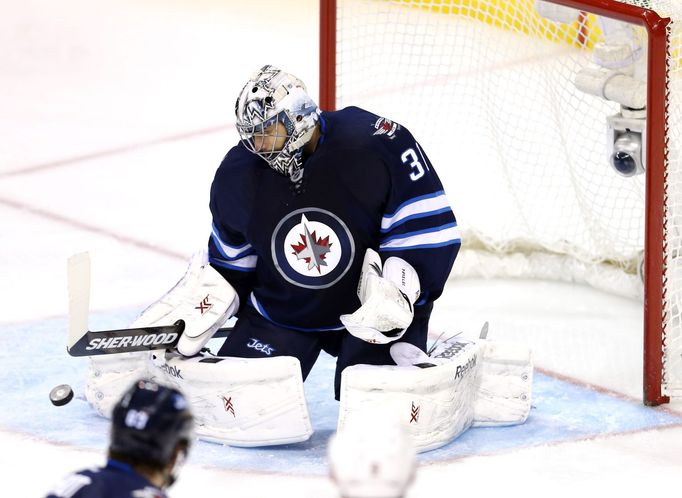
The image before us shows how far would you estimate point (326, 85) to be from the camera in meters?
4.08

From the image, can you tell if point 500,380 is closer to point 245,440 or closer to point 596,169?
point 245,440

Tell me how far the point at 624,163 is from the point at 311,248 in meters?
0.95

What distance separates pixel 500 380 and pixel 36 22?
4724mm

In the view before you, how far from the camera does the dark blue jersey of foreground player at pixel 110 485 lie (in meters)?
1.97

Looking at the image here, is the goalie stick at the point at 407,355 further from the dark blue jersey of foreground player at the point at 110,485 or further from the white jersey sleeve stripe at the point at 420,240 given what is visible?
the dark blue jersey of foreground player at the point at 110,485

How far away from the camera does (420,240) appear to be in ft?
10.7

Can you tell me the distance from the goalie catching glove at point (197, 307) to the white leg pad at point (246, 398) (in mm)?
52

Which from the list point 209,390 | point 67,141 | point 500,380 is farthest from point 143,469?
point 67,141

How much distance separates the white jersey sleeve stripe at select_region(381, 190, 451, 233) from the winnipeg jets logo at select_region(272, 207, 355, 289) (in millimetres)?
87

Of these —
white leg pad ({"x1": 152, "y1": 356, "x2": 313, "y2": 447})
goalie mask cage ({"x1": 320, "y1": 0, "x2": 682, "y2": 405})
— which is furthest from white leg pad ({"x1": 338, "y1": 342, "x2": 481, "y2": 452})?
goalie mask cage ({"x1": 320, "y1": 0, "x2": 682, "y2": 405})

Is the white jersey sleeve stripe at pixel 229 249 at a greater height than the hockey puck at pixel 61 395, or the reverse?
the white jersey sleeve stripe at pixel 229 249

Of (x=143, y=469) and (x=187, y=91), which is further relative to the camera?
(x=187, y=91)

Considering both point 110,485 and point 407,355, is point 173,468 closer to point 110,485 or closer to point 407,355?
point 110,485

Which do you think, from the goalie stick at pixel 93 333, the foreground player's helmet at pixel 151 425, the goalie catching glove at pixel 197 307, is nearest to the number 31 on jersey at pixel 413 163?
the goalie catching glove at pixel 197 307
